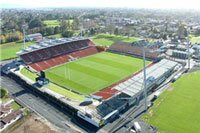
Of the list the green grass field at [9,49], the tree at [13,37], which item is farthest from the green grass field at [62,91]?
the tree at [13,37]

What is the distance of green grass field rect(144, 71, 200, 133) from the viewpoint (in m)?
32.9

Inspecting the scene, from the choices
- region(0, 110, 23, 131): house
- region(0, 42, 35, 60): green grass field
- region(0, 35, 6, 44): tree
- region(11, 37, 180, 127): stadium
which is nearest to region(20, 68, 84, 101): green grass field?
region(11, 37, 180, 127): stadium

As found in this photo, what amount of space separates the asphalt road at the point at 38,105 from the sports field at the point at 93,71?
7.21 meters

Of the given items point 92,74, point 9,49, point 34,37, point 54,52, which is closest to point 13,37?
point 34,37

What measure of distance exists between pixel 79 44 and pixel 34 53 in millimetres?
15864

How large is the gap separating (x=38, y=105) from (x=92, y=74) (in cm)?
1703

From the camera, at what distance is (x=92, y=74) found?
2167 inches

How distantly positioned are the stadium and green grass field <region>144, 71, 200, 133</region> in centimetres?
388

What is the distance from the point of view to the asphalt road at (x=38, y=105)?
3606cm

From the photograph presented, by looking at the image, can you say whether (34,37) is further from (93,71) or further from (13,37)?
(93,71)

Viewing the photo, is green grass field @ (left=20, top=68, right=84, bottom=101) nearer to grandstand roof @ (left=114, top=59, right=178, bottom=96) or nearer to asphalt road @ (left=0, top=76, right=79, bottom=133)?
asphalt road @ (left=0, top=76, right=79, bottom=133)

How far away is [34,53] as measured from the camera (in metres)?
65.3

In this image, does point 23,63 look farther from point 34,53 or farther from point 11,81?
point 11,81

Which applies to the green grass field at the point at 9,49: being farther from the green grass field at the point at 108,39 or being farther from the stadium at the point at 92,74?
the green grass field at the point at 108,39
